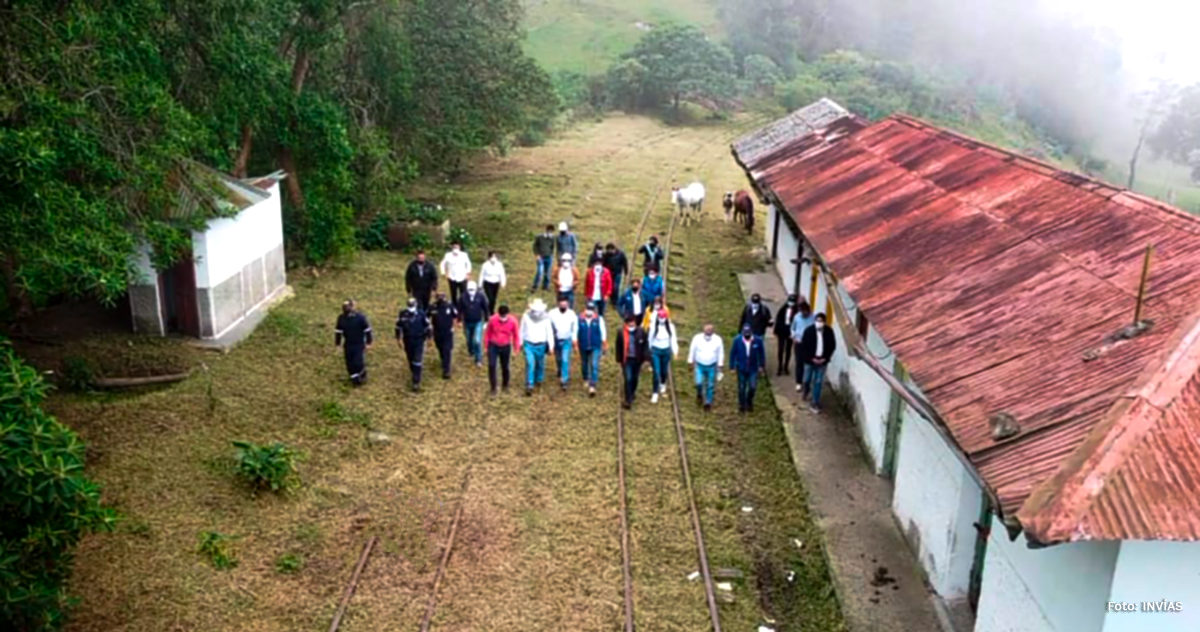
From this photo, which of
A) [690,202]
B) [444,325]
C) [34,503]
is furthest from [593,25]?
[34,503]

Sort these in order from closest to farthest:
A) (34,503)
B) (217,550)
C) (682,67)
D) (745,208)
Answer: (34,503), (217,550), (745,208), (682,67)

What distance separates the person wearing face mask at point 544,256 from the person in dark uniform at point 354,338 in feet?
18.8

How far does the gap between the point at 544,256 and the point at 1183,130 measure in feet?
112

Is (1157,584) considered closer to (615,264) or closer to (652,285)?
(652,285)

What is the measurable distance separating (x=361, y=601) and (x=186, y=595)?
1657 mm

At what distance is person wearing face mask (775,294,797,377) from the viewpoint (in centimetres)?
1551

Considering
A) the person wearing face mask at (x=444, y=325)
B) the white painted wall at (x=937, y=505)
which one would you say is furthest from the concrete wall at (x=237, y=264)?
the white painted wall at (x=937, y=505)

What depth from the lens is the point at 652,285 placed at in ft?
55.6

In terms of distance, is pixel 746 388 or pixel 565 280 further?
pixel 565 280

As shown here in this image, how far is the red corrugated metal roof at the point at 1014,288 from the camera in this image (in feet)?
22.6

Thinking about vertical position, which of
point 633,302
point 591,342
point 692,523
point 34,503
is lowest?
point 692,523

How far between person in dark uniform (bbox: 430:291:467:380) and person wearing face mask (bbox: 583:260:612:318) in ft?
9.76

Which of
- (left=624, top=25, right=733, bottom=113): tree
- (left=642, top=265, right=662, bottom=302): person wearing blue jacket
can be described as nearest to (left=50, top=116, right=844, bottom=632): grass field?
(left=642, top=265, right=662, bottom=302): person wearing blue jacket

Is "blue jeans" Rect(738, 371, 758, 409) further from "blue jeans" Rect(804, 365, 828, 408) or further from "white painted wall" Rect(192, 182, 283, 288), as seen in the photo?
"white painted wall" Rect(192, 182, 283, 288)
